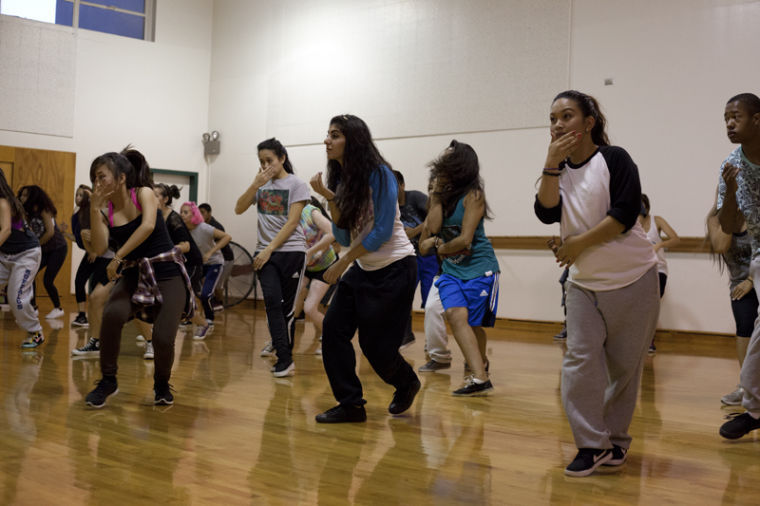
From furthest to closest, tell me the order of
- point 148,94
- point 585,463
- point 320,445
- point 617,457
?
point 148,94 < point 320,445 < point 617,457 < point 585,463

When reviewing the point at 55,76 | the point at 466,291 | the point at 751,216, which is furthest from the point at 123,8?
the point at 751,216

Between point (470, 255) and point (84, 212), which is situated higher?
point (84, 212)

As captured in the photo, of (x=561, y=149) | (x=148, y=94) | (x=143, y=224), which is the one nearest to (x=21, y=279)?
(x=143, y=224)

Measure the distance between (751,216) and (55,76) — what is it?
1076 cm

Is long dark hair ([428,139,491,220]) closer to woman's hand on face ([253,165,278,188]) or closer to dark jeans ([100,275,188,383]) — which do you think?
woman's hand on face ([253,165,278,188])

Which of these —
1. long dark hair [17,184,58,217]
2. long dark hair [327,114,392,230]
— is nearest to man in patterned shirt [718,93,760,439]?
long dark hair [327,114,392,230]

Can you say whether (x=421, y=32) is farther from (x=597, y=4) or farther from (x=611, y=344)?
(x=611, y=344)

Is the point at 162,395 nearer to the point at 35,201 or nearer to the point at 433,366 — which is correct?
the point at 433,366

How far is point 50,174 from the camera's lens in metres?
11.5

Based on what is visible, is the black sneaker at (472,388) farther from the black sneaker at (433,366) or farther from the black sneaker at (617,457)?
the black sneaker at (617,457)

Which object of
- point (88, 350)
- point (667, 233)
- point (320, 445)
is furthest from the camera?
point (667, 233)

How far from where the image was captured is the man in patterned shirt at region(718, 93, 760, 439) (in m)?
3.34

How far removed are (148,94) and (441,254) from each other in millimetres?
9352

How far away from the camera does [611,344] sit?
2.82 m
